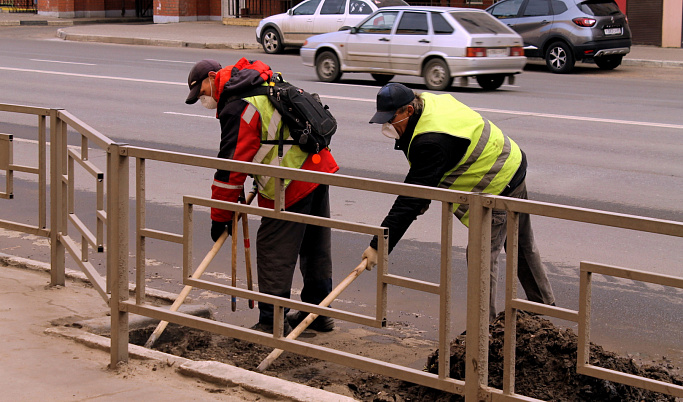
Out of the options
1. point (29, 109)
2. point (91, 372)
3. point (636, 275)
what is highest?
point (29, 109)

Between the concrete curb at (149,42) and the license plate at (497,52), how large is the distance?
11.8m

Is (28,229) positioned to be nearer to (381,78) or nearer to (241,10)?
(381,78)

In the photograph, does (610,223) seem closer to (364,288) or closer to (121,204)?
(121,204)

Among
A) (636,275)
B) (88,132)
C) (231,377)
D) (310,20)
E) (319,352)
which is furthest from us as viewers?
(310,20)

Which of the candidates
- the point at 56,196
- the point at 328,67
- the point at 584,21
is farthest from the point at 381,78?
the point at 56,196

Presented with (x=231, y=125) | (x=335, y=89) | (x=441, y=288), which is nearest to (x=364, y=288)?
(x=231, y=125)

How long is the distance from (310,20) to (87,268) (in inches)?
784

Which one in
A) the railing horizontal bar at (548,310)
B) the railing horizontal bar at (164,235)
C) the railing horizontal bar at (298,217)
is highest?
the railing horizontal bar at (298,217)

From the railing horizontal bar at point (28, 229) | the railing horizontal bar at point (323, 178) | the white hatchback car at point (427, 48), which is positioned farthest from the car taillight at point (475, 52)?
the railing horizontal bar at point (323, 178)

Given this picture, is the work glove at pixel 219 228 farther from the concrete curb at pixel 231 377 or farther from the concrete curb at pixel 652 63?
the concrete curb at pixel 652 63

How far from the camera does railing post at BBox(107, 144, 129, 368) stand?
4336 mm

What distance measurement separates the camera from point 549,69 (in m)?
20.9

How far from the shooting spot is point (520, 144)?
1133 centimetres

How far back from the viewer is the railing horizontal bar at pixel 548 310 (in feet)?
10.5
